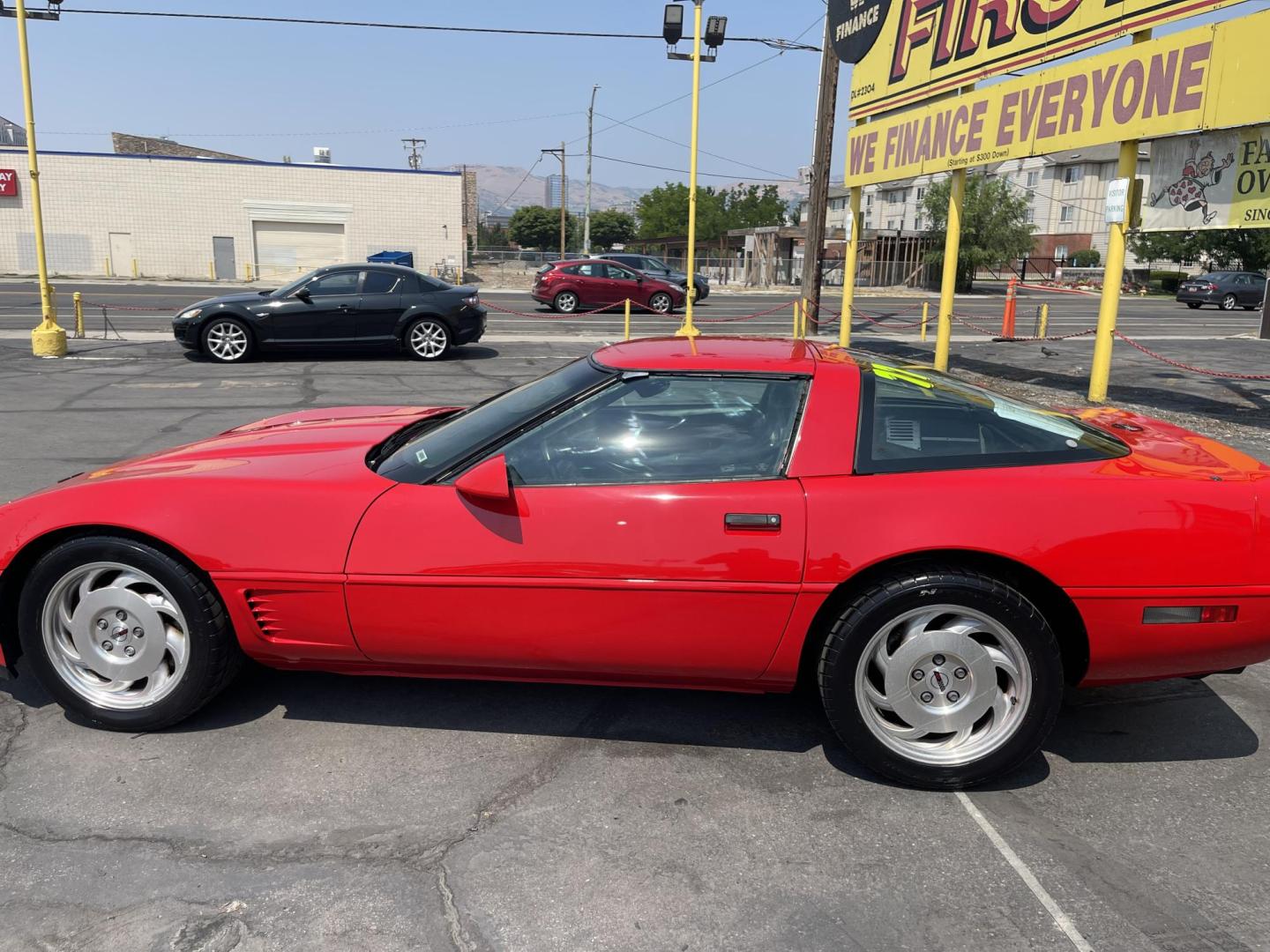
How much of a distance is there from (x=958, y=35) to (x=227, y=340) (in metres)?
11.1

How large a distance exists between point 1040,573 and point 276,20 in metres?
24.7

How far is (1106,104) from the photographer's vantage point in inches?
411

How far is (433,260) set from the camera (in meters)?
45.2

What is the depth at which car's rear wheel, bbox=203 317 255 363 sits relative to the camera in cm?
1391

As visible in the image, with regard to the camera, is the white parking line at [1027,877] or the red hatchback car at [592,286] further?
the red hatchback car at [592,286]

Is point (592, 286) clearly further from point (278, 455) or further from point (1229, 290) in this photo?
point (1229, 290)

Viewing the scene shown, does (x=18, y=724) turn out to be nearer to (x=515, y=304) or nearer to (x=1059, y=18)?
(x=1059, y=18)

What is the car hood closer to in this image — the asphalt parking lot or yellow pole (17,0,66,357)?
the asphalt parking lot

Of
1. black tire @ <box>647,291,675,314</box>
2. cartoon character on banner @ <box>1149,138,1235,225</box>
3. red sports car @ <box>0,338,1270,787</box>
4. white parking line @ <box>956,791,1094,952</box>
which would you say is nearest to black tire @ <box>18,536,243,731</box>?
red sports car @ <box>0,338,1270,787</box>

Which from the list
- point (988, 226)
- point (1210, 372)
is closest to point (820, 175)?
point (1210, 372)

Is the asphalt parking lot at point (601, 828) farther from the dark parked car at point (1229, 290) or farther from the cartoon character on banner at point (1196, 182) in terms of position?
the dark parked car at point (1229, 290)

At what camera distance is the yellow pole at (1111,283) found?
10.3 metres

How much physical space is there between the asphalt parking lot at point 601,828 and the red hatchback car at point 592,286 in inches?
865

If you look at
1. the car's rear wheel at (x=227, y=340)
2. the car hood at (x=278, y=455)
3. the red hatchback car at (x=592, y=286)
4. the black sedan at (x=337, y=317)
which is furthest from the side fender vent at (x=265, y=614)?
the red hatchback car at (x=592, y=286)
